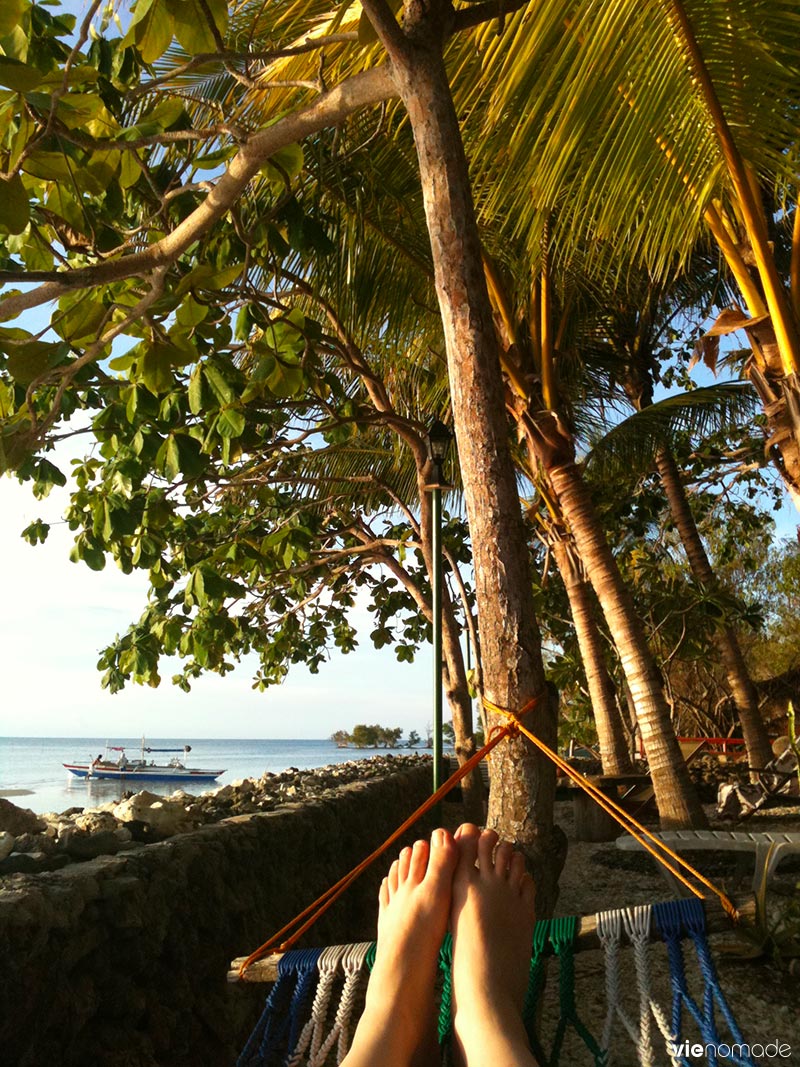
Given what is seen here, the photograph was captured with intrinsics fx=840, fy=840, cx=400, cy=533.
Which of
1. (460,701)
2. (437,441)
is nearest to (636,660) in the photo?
(437,441)

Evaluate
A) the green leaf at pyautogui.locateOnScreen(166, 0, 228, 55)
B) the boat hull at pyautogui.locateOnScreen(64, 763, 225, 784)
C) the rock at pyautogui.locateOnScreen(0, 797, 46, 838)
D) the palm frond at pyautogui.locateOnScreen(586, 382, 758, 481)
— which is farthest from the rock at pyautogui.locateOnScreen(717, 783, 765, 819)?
the boat hull at pyautogui.locateOnScreen(64, 763, 225, 784)

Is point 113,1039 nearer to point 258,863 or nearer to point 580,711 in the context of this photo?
point 258,863

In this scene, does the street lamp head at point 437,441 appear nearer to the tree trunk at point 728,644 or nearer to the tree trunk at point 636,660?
the tree trunk at point 636,660

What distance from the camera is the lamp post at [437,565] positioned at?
11.9 ft

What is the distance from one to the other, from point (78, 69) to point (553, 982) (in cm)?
317

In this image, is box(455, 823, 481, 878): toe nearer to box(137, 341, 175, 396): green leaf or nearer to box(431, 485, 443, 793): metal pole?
box(137, 341, 175, 396): green leaf

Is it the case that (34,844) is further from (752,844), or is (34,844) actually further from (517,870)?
(752,844)

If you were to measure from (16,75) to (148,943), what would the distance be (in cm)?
180

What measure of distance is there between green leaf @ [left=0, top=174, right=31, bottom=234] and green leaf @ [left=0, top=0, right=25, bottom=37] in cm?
28

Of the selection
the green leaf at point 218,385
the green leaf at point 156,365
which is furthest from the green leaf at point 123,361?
the green leaf at point 218,385

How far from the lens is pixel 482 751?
159 centimetres

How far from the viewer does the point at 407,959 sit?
1.41 metres

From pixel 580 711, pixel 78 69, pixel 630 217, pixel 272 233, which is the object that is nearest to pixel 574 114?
pixel 630 217

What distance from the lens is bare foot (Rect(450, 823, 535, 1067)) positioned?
1.23m
